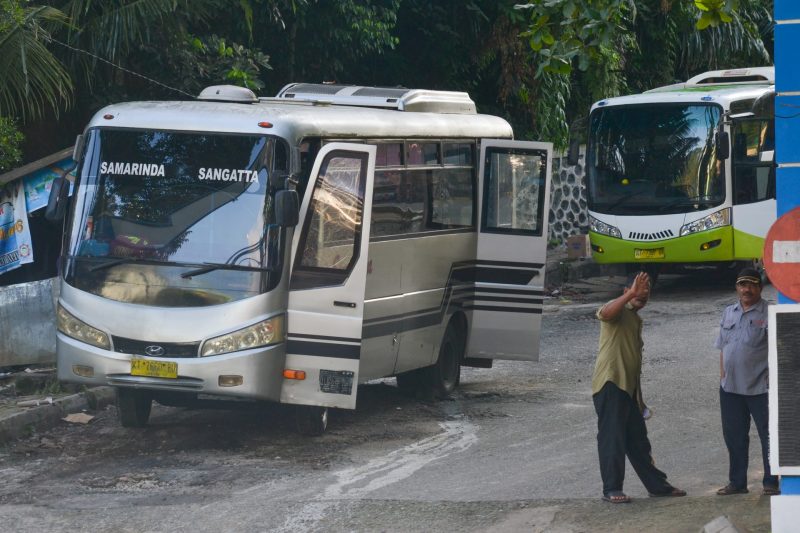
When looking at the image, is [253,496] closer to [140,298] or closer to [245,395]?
[245,395]

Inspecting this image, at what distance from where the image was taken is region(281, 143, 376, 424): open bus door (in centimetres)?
1034

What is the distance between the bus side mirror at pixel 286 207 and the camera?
9.98 metres

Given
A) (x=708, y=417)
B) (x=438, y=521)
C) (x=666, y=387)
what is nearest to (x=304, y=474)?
(x=438, y=521)

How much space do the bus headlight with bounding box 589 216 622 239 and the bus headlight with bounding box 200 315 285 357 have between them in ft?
35.8

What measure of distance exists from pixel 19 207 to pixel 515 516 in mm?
→ 7197

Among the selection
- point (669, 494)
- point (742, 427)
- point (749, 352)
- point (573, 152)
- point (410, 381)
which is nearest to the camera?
point (749, 352)

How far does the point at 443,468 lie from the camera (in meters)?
9.85

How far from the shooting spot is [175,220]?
10.3 m

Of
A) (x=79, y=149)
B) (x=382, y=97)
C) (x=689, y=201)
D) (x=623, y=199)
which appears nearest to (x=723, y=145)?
(x=689, y=201)

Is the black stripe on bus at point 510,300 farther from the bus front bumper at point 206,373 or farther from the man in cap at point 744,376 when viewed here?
the man in cap at point 744,376

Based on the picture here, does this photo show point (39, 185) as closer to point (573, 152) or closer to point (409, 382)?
point (409, 382)

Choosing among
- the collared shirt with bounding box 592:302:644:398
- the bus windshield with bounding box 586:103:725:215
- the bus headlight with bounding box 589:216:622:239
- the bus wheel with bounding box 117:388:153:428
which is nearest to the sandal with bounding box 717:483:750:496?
the collared shirt with bounding box 592:302:644:398

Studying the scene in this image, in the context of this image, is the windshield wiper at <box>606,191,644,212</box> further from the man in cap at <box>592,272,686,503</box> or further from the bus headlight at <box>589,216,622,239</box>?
the man in cap at <box>592,272,686,503</box>

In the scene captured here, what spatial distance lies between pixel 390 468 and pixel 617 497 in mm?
1938
